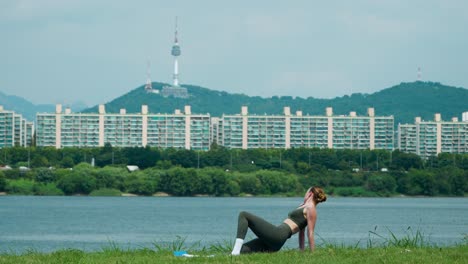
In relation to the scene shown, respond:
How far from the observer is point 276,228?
16.5 m

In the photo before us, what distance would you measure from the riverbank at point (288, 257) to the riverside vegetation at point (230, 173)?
92.8 metres

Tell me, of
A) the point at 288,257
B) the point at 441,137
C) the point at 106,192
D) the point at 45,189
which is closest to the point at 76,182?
the point at 45,189

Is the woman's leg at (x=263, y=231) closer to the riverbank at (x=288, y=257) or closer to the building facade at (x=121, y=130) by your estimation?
the riverbank at (x=288, y=257)

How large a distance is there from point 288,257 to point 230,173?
99696mm

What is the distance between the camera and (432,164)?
453 ft

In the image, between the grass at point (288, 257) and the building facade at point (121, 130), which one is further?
the building facade at point (121, 130)

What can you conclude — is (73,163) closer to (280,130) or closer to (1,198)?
(1,198)

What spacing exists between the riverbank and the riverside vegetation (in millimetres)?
92783

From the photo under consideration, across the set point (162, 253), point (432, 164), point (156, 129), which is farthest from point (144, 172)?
point (162, 253)

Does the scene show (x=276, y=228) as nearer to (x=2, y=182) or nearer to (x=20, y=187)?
(x=2, y=182)

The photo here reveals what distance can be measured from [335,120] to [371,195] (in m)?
70.8

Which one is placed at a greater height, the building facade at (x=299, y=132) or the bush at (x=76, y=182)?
the building facade at (x=299, y=132)

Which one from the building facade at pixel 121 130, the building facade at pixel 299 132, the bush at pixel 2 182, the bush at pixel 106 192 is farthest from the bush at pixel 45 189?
the building facade at pixel 299 132

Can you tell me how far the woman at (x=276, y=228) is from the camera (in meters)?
16.3
